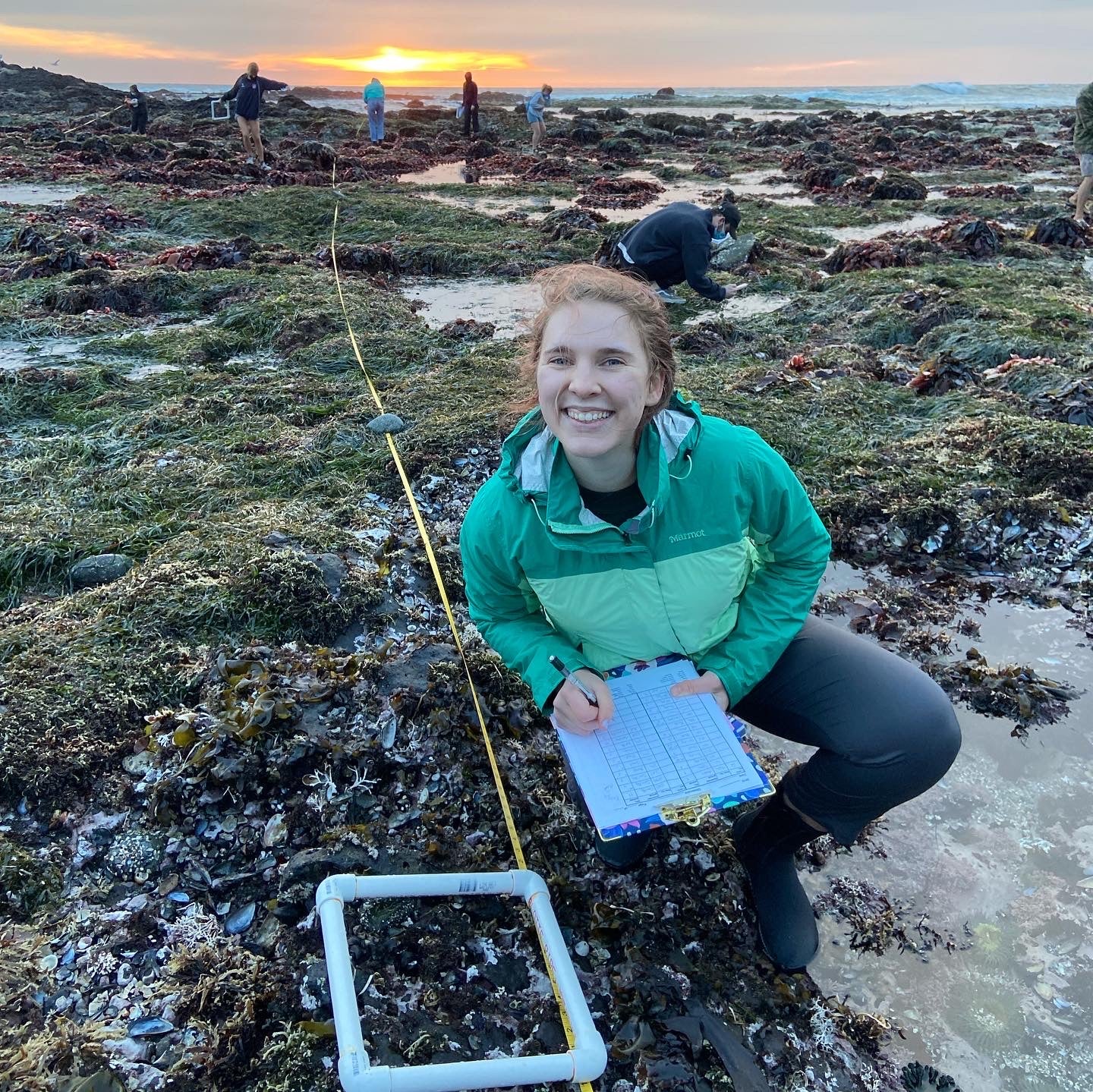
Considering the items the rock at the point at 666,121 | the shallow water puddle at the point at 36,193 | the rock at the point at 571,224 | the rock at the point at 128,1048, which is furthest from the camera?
the rock at the point at 666,121

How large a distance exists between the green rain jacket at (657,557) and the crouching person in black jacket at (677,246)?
18.9 feet

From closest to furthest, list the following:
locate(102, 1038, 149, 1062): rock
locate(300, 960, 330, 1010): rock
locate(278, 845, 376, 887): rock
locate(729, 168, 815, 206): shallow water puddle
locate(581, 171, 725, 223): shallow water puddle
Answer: locate(102, 1038, 149, 1062): rock < locate(300, 960, 330, 1010): rock < locate(278, 845, 376, 887): rock < locate(581, 171, 725, 223): shallow water puddle < locate(729, 168, 815, 206): shallow water puddle

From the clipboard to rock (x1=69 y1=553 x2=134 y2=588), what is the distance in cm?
253

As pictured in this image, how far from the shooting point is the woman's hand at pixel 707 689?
1985mm

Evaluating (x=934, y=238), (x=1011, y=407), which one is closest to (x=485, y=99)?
(x=934, y=238)

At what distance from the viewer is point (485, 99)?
5803cm

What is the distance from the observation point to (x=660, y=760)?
189 cm

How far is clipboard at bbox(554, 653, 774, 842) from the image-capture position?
180 cm

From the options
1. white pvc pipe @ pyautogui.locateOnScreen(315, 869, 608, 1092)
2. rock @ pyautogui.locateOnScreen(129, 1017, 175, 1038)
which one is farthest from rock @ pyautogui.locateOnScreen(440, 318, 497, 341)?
rock @ pyautogui.locateOnScreen(129, 1017, 175, 1038)

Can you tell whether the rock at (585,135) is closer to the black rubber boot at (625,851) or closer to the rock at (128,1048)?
the black rubber boot at (625,851)

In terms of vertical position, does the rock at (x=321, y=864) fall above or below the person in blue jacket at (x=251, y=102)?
below

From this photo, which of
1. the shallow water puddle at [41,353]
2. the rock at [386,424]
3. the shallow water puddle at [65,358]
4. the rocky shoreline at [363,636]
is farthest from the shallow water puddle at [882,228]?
the shallow water puddle at [41,353]

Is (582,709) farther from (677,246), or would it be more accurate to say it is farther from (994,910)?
(677,246)

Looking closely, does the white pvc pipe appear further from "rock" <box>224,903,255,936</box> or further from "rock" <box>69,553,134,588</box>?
"rock" <box>69,553,134,588</box>
